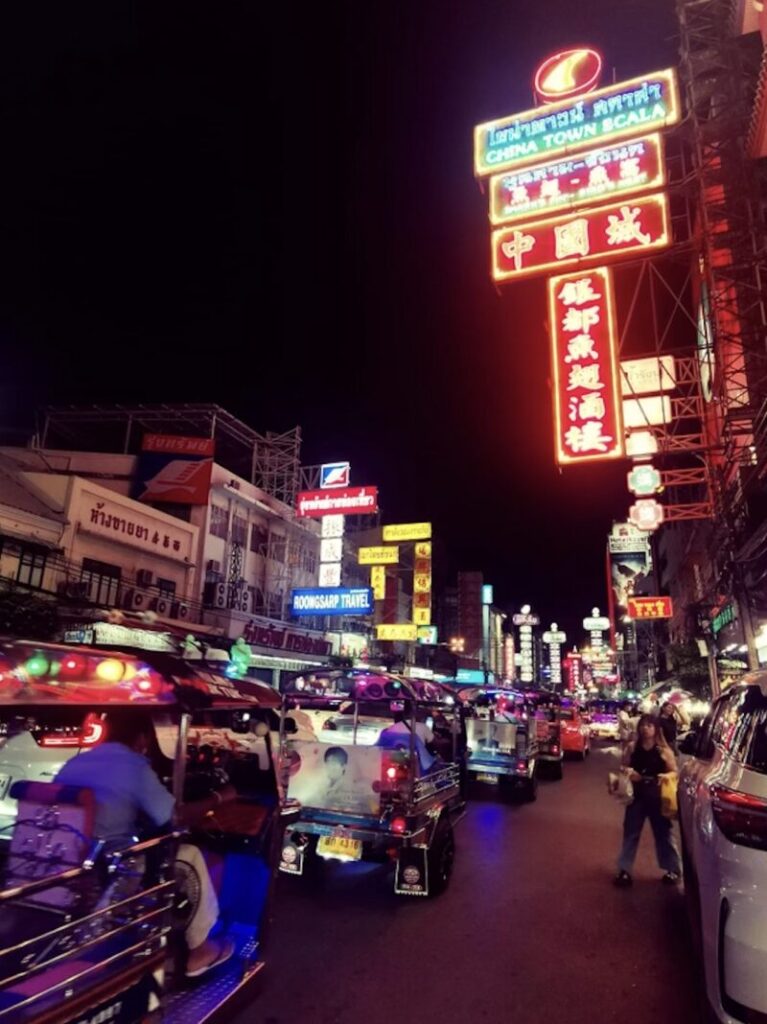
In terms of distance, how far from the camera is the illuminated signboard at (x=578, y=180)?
15.8m

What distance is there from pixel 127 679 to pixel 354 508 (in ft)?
88.9

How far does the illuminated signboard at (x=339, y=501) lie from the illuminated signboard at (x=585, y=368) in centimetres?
1527

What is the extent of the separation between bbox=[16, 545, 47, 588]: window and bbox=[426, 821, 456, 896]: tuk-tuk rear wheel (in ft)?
49.6

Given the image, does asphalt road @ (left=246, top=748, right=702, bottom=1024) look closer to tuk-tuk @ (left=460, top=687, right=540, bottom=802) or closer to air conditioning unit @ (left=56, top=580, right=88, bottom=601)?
tuk-tuk @ (left=460, top=687, right=540, bottom=802)

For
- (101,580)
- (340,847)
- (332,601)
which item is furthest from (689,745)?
(332,601)

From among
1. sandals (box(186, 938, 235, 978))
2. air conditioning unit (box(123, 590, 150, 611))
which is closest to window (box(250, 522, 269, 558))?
air conditioning unit (box(123, 590, 150, 611))

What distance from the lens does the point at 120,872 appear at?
3.50 metres

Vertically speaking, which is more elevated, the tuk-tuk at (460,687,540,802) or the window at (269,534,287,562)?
the window at (269,534,287,562)

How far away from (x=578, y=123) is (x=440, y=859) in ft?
60.9

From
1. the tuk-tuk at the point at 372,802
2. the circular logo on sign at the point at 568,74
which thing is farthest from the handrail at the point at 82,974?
the circular logo on sign at the point at 568,74

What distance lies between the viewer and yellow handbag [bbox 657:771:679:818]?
6.87 m

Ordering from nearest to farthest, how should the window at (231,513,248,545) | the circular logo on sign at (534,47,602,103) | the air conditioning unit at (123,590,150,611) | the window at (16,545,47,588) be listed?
the window at (16,545,47,588) → the circular logo on sign at (534,47,602,103) → the air conditioning unit at (123,590,150,611) → the window at (231,513,248,545)

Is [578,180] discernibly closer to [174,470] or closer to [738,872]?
[738,872]

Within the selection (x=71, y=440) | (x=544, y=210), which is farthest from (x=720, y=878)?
(x=71, y=440)
